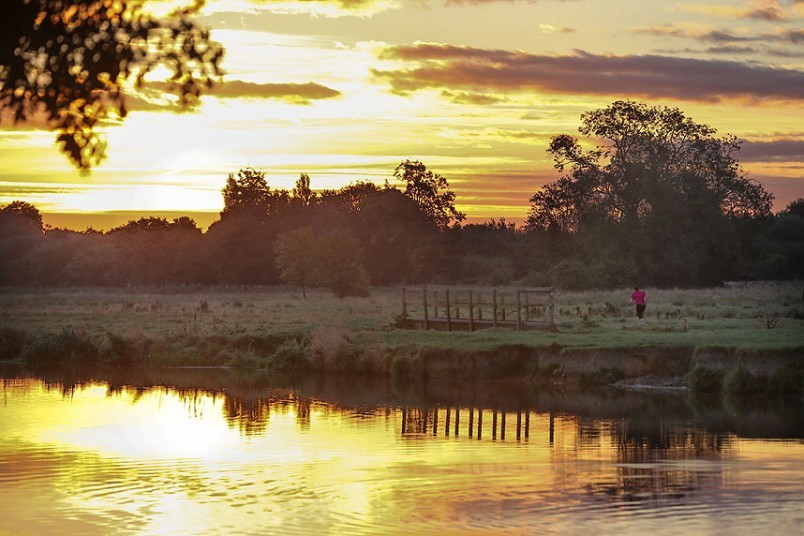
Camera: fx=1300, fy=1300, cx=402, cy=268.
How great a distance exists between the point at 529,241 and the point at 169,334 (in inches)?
1979

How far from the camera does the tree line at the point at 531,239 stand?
3346 inches

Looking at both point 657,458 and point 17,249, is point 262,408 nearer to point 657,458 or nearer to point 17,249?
point 657,458

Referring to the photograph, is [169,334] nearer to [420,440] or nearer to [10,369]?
[10,369]

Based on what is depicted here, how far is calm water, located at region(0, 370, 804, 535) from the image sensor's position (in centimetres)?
1834

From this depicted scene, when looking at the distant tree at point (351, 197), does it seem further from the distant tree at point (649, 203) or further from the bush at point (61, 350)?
the bush at point (61, 350)

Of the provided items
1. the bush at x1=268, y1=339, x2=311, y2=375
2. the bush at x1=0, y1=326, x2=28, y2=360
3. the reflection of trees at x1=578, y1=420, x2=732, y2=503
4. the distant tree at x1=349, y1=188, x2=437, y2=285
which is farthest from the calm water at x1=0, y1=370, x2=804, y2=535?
the distant tree at x1=349, y1=188, x2=437, y2=285

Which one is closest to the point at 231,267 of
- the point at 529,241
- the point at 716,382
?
the point at 529,241

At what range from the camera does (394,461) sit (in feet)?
78.1

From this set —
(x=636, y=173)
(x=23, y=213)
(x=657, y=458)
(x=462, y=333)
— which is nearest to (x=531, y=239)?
(x=636, y=173)

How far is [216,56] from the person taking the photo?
37.9 ft

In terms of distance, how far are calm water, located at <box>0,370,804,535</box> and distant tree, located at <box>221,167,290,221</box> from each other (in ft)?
358

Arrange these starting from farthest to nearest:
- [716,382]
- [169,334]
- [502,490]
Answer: [169,334]
[716,382]
[502,490]

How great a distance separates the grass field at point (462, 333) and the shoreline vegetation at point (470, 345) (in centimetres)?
9

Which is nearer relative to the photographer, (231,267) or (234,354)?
(234,354)
